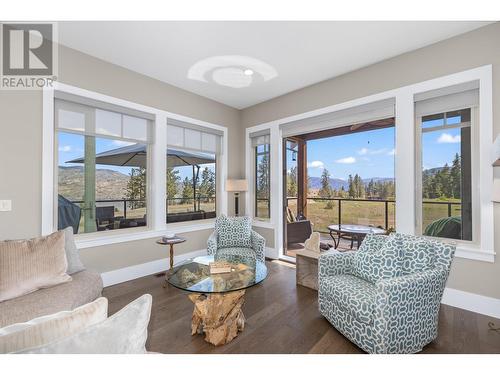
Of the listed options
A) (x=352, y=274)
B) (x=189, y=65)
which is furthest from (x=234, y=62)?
(x=352, y=274)

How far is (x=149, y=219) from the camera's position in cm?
364

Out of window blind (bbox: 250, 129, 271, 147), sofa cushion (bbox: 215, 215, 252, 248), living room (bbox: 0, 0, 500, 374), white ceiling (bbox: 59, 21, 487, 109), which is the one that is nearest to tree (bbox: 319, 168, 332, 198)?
living room (bbox: 0, 0, 500, 374)

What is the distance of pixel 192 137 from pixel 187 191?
963 millimetres

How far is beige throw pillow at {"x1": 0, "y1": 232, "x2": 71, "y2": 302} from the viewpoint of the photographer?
171cm

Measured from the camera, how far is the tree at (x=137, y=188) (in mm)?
3535

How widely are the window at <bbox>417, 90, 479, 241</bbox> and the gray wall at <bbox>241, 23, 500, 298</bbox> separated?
0.82 feet

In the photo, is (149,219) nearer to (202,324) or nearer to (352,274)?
(202,324)

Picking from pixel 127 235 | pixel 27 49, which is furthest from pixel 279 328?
pixel 27 49

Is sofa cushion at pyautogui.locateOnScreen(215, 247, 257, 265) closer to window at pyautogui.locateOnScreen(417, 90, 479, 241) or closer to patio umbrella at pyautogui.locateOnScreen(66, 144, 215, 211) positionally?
patio umbrella at pyautogui.locateOnScreen(66, 144, 215, 211)

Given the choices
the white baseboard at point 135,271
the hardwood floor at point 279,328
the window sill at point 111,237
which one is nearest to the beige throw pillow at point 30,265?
the hardwood floor at point 279,328

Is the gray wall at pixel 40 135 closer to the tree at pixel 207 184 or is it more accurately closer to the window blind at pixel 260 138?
the tree at pixel 207 184

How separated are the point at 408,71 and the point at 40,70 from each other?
4.23 m

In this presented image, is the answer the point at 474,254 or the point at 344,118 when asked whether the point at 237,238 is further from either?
the point at 474,254

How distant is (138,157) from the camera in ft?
11.8
